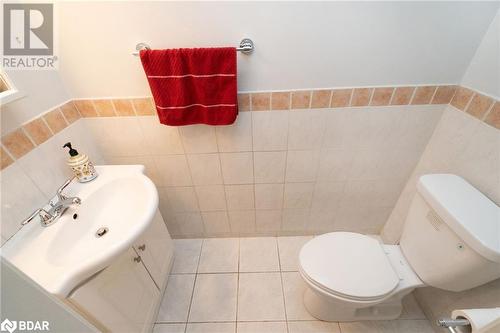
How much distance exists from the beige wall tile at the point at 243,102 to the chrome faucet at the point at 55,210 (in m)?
0.79

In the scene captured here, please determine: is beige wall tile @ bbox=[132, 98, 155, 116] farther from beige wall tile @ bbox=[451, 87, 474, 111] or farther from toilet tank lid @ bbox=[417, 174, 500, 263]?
beige wall tile @ bbox=[451, 87, 474, 111]

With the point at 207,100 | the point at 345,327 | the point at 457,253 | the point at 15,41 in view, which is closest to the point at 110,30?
the point at 15,41

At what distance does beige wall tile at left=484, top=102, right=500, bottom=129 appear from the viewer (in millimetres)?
849

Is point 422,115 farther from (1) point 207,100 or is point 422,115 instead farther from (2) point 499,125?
(1) point 207,100

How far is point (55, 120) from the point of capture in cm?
98

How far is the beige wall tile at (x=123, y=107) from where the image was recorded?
1.08 meters

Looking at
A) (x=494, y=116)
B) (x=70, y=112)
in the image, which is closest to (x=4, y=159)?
(x=70, y=112)

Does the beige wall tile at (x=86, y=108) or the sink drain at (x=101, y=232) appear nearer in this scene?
the sink drain at (x=101, y=232)

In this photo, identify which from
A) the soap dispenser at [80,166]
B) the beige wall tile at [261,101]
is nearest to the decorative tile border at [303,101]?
the beige wall tile at [261,101]

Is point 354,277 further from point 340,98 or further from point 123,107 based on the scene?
point 123,107

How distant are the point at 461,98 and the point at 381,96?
0.33 metres

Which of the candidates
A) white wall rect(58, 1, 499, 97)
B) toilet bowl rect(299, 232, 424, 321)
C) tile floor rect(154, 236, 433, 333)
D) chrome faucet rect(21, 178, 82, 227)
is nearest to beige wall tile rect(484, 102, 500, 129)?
white wall rect(58, 1, 499, 97)

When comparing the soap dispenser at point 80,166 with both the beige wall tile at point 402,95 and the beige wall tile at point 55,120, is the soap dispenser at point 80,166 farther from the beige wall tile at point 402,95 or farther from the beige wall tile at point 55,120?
the beige wall tile at point 402,95

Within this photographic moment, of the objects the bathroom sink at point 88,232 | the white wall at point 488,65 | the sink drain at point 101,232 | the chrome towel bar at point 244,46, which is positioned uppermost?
the chrome towel bar at point 244,46
